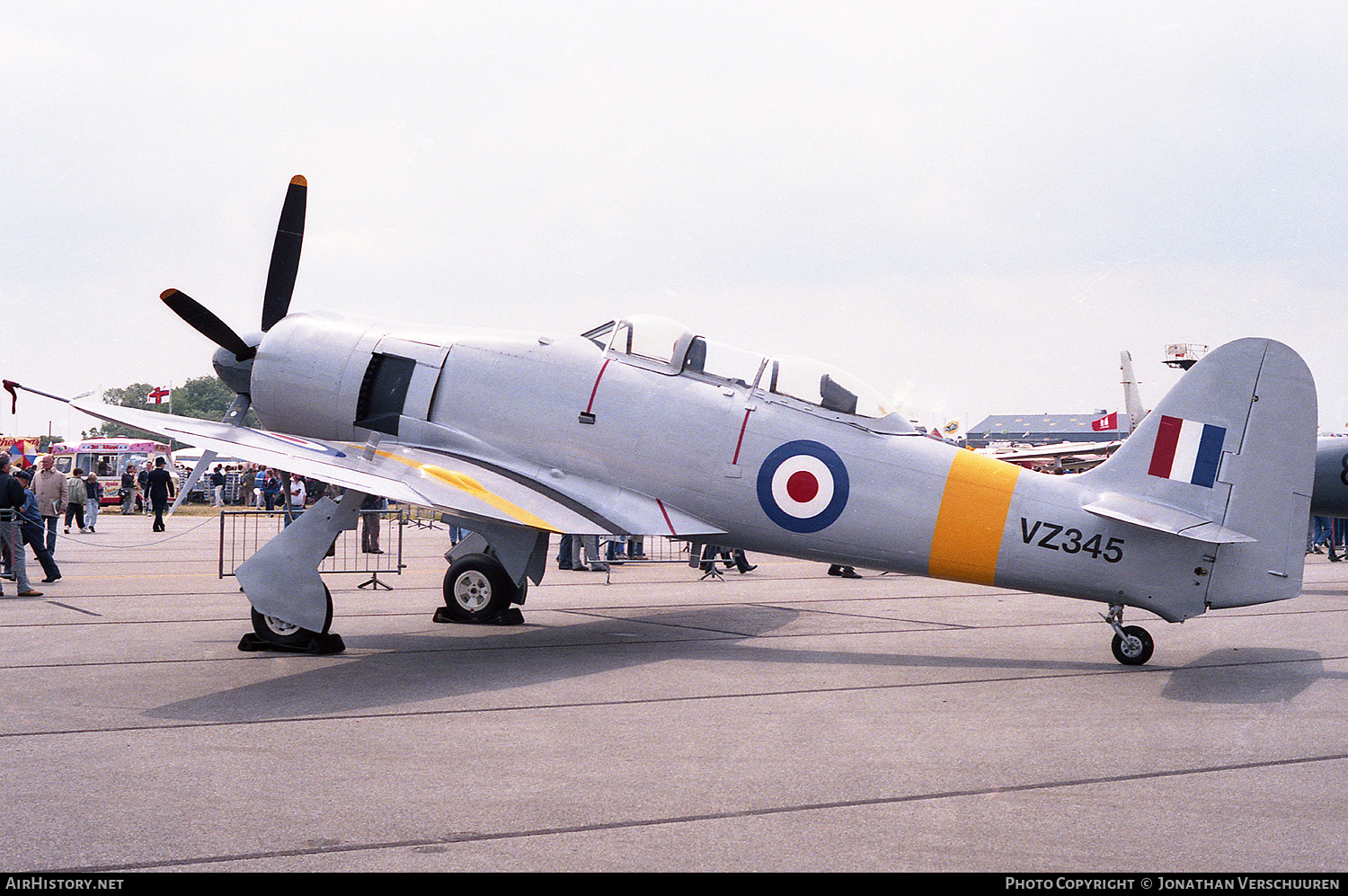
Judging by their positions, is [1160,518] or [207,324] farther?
[207,324]

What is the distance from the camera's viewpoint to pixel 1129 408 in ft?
153

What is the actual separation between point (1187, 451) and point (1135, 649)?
1639mm

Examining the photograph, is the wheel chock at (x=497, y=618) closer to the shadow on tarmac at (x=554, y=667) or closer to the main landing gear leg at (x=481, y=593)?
the main landing gear leg at (x=481, y=593)

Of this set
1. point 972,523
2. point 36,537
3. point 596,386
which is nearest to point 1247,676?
point 972,523

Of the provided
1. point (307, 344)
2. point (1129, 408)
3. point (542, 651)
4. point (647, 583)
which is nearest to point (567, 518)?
point (542, 651)

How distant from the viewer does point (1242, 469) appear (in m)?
8.55

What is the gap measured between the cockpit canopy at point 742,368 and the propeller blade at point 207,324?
3.70 meters

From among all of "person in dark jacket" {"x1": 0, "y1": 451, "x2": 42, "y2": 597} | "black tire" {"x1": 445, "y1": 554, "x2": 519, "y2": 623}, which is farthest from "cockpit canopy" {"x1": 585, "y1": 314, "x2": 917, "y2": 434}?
"person in dark jacket" {"x1": 0, "y1": 451, "x2": 42, "y2": 597}

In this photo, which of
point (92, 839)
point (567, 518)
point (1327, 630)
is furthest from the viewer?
point (1327, 630)

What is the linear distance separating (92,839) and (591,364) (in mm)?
6567

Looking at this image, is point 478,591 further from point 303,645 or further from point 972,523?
point 972,523

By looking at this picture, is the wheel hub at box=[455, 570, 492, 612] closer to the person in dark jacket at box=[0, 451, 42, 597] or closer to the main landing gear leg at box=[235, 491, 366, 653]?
the main landing gear leg at box=[235, 491, 366, 653]

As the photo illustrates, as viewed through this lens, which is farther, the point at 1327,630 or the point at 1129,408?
the point at 1129,408

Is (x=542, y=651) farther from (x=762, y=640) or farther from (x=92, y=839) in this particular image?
(x=92, y=839)
